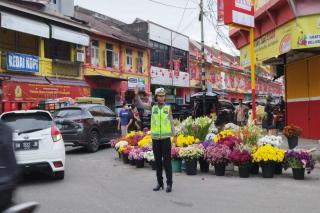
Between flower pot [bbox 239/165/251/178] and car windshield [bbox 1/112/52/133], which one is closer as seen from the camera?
car windshield [bbox 1/112/52/133]

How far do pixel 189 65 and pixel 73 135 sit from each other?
34117 millimetres

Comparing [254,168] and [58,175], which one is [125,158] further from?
[254,168]

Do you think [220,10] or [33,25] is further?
[33,25]

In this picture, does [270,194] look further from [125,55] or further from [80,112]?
[125,55]

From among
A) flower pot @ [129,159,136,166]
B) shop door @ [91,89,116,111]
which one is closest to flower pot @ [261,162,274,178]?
flower pot @ [129,159,136,166]

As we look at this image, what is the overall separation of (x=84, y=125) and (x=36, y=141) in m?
6.45

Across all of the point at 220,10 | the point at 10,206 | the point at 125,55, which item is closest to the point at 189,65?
the point at 125,55

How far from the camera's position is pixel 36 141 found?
394 inches

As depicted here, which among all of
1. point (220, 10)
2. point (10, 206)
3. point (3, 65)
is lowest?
point (10, 206)

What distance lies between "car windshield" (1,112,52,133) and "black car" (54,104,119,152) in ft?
18.9

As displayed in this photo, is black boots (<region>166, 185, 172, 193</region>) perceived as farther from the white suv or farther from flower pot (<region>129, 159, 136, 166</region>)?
flower pot (<region>129, 159, 136, 166</region>)

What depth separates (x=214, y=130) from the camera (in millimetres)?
13516

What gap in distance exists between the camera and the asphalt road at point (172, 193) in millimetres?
7816

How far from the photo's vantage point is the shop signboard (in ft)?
119
